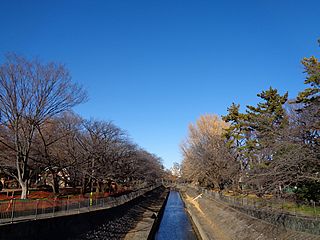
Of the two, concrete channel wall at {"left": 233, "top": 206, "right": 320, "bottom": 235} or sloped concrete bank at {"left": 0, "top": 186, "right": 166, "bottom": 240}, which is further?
concrete channel wall at {"left": 233, "top": 206, "right": 320, "bottom": 235}

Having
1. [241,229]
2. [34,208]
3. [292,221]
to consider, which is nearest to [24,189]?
[34,208]

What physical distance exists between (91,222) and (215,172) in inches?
1231

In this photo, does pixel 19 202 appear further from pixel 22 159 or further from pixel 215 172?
pixel 215 172

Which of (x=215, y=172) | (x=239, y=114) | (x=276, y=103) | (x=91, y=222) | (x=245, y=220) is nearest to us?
(x=91, y=222)

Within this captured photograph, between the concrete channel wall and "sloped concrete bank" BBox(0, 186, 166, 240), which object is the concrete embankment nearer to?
the concrete channel wall

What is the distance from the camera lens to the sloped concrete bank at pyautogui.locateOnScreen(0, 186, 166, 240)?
33.5 ft

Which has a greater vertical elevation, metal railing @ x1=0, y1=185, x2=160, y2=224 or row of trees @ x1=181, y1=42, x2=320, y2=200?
row of trees @ x1=181, y1=42, x2=320, y2=200

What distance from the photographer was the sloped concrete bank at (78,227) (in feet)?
33.5

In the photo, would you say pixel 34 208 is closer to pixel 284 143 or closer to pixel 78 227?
pixel 78 227

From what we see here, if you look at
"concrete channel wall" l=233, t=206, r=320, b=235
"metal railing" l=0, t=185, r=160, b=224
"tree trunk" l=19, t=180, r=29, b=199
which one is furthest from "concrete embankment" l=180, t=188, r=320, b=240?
Answer: "tree trunk" l=19, t=180, r=29, b=199

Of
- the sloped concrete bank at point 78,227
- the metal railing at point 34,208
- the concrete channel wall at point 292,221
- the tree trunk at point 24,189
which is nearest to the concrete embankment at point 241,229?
the concrete channel wall at point 292,221

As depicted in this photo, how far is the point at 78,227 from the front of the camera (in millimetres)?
14766

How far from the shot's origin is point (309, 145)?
47.2ft

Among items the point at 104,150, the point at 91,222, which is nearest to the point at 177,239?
the point at 91,222
